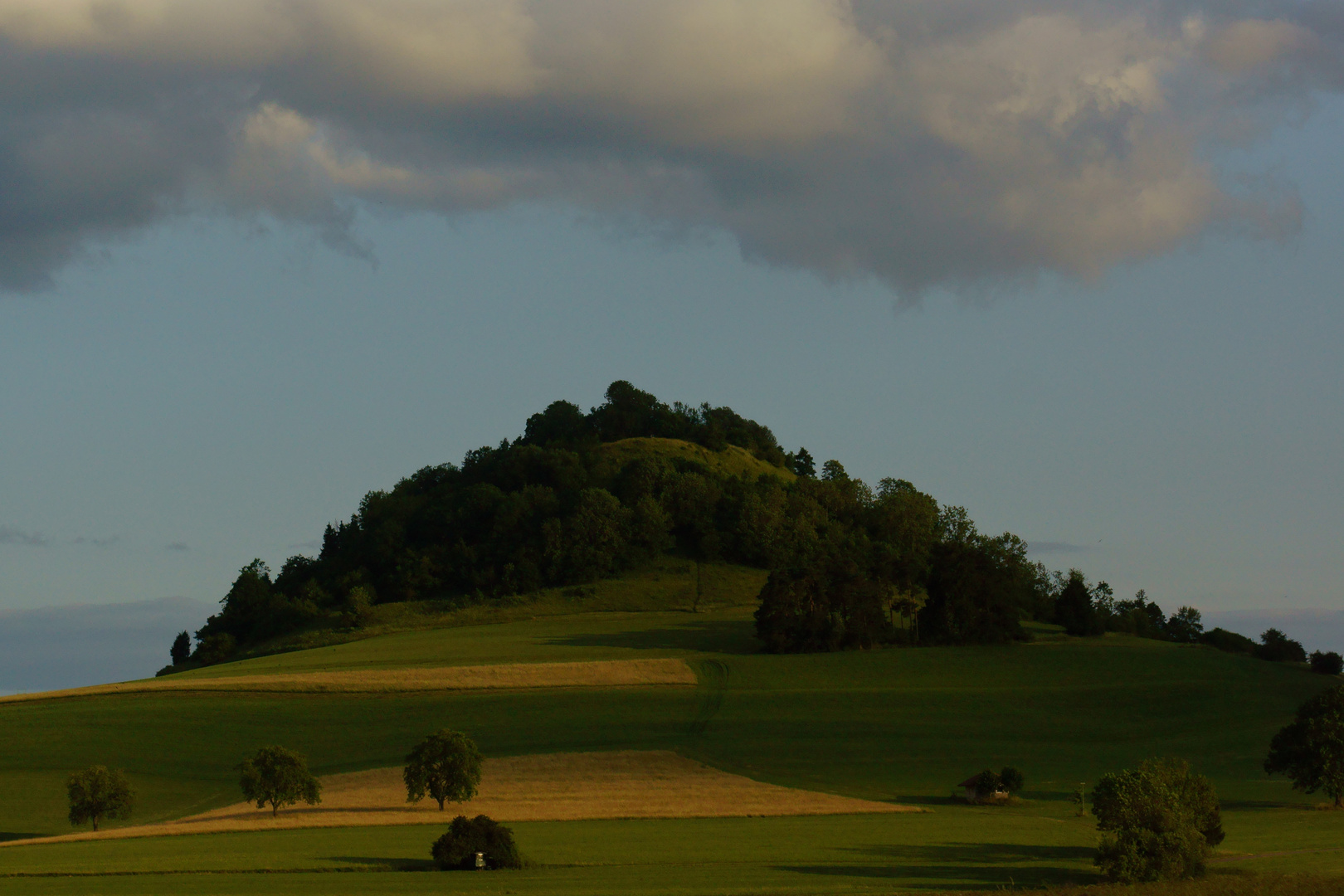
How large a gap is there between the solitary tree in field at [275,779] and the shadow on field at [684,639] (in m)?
51.1

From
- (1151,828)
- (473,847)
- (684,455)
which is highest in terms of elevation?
(684,455)

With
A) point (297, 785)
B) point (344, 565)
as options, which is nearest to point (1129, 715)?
point (297, 785)

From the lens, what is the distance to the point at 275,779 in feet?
172

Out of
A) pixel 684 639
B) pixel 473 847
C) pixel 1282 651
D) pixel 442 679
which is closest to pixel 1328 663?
pixel 1282 651

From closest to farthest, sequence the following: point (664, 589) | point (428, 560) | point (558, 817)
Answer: point (558, 817) → point (664, 589) → point (428, 560)

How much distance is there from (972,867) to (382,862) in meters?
19.1

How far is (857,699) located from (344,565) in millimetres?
96322

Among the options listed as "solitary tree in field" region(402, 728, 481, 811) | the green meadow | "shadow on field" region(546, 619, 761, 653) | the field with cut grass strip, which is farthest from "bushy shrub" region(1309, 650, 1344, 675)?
"solitary tree in field" region(402, 728, 481, 811)

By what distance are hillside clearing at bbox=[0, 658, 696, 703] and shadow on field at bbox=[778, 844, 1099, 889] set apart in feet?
149

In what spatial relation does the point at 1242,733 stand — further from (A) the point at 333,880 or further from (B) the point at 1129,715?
(A) the point at 333,880

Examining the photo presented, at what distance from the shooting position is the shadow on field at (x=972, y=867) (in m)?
36.4

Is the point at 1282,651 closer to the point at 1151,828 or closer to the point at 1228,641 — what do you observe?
the point at 1228,641

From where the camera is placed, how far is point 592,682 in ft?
279

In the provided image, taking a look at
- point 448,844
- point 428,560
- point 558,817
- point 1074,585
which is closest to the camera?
point 448,844
